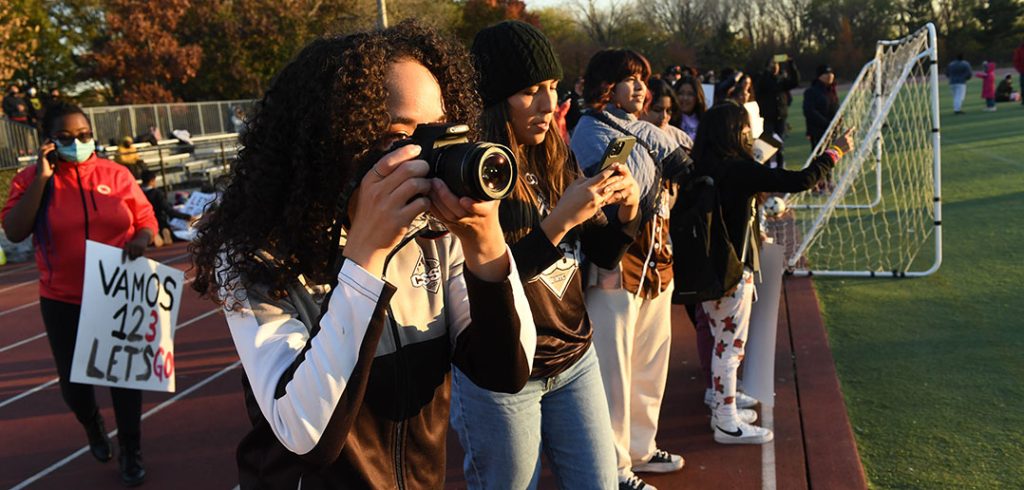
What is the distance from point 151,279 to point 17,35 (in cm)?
1881

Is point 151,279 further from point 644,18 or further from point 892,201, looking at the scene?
point 644,18

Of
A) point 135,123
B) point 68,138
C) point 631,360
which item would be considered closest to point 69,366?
point 68,138

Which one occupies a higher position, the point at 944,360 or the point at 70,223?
the point at 70,223

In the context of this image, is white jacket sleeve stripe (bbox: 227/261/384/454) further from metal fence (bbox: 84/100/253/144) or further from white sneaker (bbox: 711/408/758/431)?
metal fence (bbox: 84/100/253/144)

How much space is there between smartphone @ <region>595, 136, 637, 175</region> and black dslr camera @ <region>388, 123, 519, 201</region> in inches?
46.0

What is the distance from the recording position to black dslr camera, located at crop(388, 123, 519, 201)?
129 cm

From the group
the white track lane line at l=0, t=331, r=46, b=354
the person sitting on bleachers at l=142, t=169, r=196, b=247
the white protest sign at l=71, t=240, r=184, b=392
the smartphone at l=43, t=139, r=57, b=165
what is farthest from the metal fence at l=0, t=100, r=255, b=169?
the smartphone at l=43, t=139, r=57, b=165

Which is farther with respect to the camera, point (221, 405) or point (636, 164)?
point (221, 405)

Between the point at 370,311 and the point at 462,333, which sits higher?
the point at 370,311

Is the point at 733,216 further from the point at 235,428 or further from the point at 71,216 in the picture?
the point at 71,216

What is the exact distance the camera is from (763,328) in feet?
14.7

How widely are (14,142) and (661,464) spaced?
51.3 feet

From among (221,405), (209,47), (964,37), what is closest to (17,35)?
(209,47)

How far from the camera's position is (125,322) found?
175 inches
